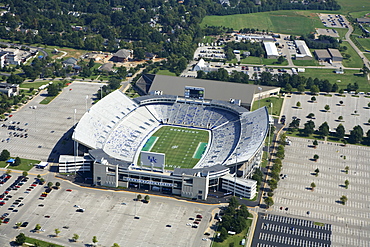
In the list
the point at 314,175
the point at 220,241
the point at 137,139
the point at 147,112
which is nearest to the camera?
the point at 220,241

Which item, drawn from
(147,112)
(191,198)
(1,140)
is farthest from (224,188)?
(1,140)

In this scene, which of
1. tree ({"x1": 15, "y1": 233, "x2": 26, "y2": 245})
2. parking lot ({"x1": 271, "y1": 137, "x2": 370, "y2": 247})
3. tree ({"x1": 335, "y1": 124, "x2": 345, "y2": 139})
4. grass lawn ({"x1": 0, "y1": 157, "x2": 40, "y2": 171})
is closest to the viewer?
tree ({"x1": 15, "y1": 233, "x2": 26, "y2": 245})

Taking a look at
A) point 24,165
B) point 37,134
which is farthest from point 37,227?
point 37,134

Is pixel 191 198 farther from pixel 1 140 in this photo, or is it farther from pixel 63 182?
pixel 1 140

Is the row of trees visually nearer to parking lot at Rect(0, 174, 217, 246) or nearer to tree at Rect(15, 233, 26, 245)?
parking lot at Rect(0, 174, 217, 246)

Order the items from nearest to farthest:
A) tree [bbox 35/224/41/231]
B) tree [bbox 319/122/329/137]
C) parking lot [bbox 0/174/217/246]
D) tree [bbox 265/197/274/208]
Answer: parking lot [bbox 0/174/217/246] → tree [bbox 35/224/41/231] → tree [bbox 265/197/274/208] → tree [bbox 319/122/329/137]

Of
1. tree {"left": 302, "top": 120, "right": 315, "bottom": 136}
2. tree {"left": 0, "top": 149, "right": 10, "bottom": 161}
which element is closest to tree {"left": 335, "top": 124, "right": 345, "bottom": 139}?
tree {"left": 302, "top": 120, "right": 315, "bottom": 136}
